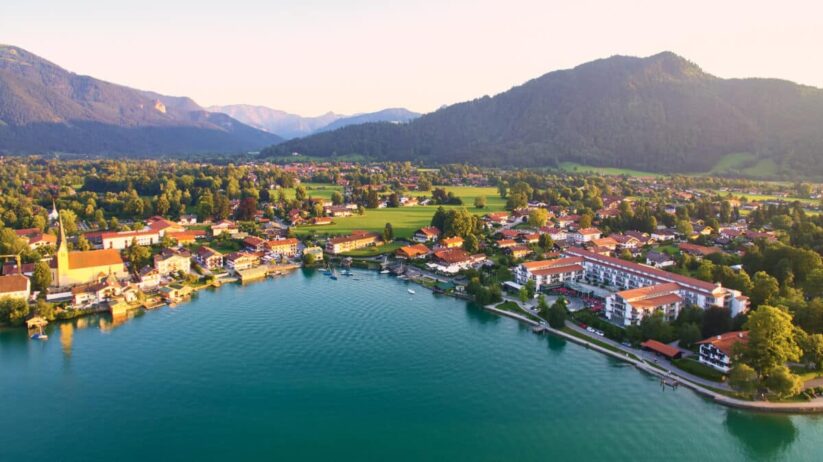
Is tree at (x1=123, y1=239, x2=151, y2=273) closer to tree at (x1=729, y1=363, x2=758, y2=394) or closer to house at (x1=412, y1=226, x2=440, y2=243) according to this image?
house at (x1=412, y1=226, x2=440, y2=243)

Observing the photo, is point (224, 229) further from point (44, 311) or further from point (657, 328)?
point (657, 328)

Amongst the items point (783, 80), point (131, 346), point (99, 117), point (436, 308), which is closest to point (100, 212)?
point (131, 346)

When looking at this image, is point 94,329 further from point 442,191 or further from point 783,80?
point 783,80

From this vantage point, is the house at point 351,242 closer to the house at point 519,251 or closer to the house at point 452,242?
the house at point 452,242

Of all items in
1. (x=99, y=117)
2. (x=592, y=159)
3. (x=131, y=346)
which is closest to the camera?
(x=131, y=346)

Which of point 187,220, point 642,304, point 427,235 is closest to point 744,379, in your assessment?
point 642,304

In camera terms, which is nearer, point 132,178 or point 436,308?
point 436,308
